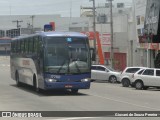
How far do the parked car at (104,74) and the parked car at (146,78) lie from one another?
7.55 meters

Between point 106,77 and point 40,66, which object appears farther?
point 106,77

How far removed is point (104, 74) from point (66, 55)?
18.3 meters

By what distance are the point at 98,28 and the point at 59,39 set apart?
4954 cm

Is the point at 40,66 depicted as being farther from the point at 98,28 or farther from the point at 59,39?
the point at 98,28

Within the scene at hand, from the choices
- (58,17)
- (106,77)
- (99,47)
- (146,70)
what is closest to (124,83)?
(146,70)

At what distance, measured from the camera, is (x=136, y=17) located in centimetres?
5325

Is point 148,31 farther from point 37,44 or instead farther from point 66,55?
point 66,55

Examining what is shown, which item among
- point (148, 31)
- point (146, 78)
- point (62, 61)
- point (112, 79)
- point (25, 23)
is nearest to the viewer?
point (62, 61)

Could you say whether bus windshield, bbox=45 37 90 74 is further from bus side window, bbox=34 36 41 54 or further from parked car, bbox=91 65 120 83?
parked car, bbox=91 65 120 83

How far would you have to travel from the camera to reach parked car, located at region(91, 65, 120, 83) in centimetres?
4165

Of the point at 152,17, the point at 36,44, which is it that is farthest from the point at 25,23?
the point at 36,44

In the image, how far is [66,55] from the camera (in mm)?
23844

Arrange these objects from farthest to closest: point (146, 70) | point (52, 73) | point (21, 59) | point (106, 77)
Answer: point (106, 77) < point (146, 70) < point (21, 59) < point (52, 73)

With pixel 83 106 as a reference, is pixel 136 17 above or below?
above
